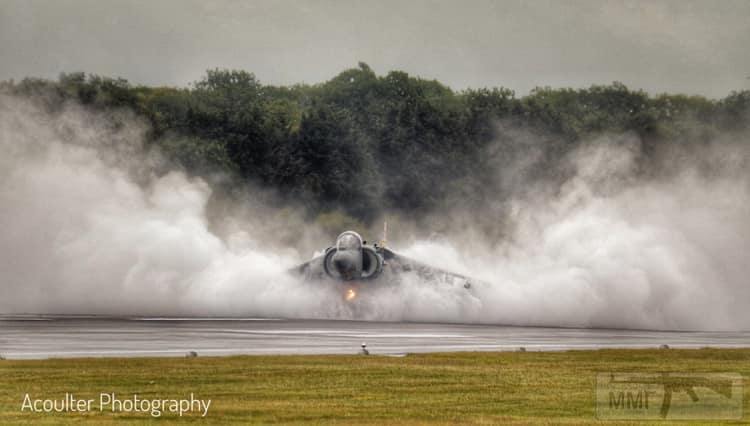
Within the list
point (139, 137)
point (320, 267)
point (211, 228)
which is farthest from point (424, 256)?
point (139, 137)

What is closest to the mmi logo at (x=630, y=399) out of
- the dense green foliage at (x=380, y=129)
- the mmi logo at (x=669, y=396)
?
the mmi logo at (x=669, y=396)

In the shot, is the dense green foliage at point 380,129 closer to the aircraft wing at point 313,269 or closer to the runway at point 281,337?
the aircraft wing at point 313,269

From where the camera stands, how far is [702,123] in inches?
4373

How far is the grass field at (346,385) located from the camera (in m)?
27.4

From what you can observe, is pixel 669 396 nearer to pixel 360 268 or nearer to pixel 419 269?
pixel 360 268

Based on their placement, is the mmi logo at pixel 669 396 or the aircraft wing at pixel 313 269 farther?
the aircraft wing at pixel 313 269

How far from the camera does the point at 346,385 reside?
3189 centimetres

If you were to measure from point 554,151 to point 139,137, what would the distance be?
34.4 metres

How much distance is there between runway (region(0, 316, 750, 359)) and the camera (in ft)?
133

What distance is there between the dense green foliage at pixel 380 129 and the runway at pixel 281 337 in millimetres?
37834

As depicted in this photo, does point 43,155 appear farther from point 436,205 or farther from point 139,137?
point 436,205
